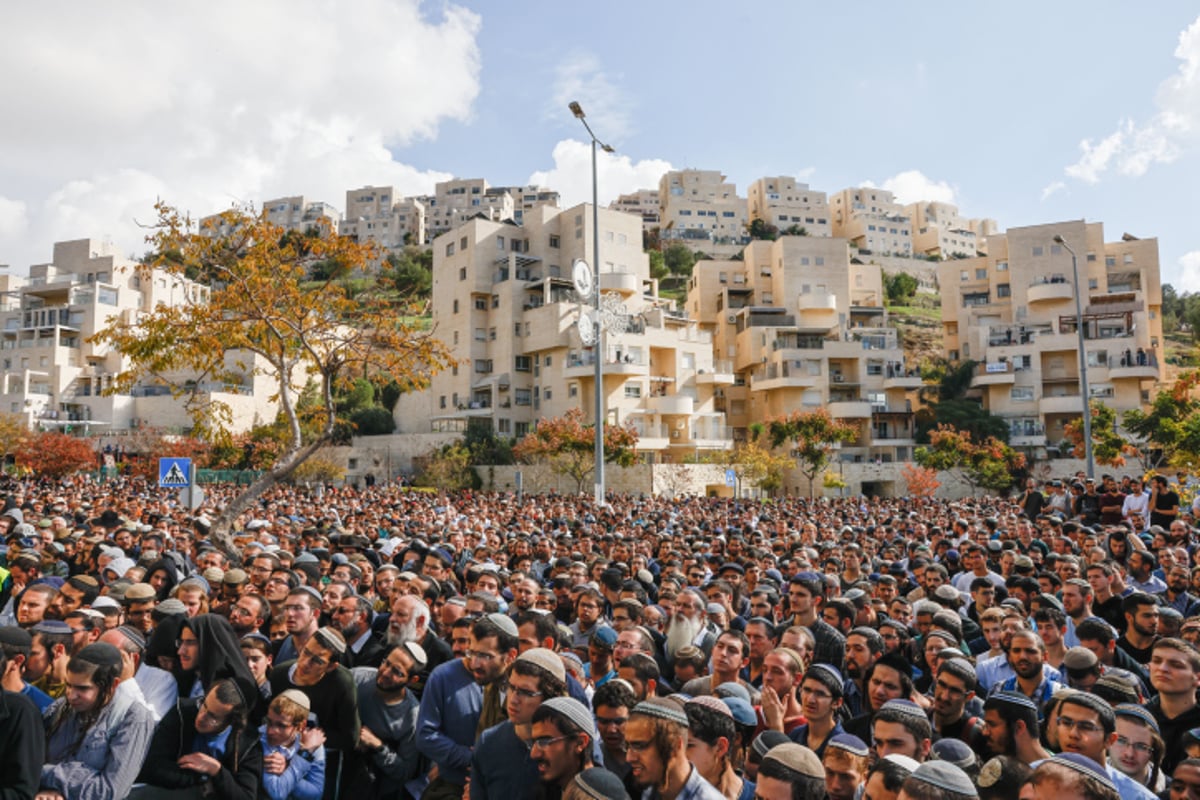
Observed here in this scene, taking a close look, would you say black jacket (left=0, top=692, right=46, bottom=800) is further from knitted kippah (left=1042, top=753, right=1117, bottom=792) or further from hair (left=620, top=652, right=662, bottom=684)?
knitted kippah (left=1042, top=753, right=1117, bottom=792)

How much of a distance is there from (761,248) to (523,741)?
62.4m

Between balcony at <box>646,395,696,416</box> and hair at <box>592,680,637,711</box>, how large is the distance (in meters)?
42.4

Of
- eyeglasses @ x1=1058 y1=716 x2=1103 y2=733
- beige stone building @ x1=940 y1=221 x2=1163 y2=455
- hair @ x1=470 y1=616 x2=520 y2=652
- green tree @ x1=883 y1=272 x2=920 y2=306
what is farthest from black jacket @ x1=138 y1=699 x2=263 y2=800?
green tree @ x1=883 y1=272 x2=920 y2=306

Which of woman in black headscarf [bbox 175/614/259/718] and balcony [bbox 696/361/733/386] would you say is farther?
balcony [bbox 696/361/733/386]

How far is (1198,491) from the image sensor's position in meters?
15.5

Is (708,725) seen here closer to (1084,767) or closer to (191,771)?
(1084,767)

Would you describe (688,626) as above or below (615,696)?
below

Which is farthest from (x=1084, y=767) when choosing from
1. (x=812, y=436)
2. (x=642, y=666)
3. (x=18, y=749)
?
(x=812, y=436)

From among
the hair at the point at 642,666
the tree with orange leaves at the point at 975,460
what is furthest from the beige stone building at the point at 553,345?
the hair at the point at 642,666

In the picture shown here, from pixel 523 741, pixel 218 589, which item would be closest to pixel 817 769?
pixel 523 741

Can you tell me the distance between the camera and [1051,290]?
54125 millimetres

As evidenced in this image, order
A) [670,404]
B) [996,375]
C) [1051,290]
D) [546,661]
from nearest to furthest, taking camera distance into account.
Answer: [546,661]
[670,404]
[996,375]
[1051,290]

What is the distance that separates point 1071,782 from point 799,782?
3.10 ft

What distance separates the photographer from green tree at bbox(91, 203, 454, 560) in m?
10.8
